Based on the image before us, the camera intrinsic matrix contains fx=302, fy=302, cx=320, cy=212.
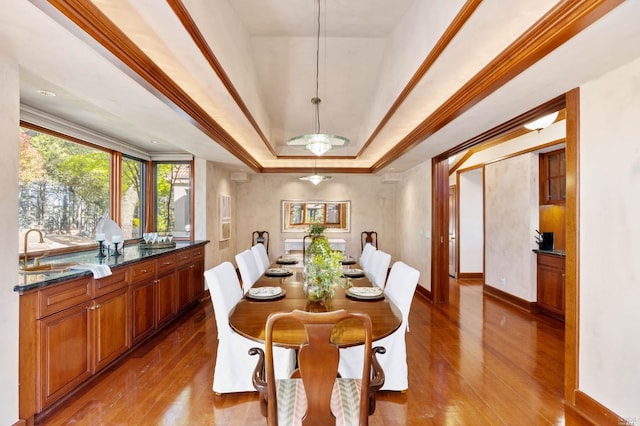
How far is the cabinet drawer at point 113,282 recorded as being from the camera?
2443 millimetres

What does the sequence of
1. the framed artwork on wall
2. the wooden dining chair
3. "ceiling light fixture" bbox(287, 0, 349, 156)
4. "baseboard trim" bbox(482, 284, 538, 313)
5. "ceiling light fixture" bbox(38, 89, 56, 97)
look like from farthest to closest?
the framed artwork on wall
"baseboard trim" bbox(482, 284, 538, 313)
"ceiling light fixture" bbox(287, 0, 349, 156)
"ceiling light fixture" bbox(38, 89, 56, 97)
the wooden dining chair

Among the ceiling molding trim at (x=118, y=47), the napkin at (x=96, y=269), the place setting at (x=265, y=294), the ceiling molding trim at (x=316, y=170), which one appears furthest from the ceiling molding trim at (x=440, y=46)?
the ceiling molding trim at (x=316, y=170)

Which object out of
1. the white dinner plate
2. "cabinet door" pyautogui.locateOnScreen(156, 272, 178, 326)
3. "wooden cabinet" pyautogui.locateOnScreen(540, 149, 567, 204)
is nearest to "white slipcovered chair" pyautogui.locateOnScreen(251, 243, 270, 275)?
"cabinet door" pyautogui.locateOnScreen(156, 272, 178, 326)

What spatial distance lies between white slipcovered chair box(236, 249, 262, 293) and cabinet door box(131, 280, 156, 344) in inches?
39.0

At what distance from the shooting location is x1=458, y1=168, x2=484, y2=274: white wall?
21.0 feet

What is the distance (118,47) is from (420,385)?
123 inches

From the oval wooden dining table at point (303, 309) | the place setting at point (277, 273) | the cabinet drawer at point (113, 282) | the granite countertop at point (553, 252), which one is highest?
the granite countertop at point (553, 252)

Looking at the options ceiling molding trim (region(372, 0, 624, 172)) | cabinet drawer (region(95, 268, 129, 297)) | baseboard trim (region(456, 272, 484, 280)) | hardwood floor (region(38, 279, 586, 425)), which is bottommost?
hardwood floor (region(38, 279, 586, 425))

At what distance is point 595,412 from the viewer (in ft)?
6.51

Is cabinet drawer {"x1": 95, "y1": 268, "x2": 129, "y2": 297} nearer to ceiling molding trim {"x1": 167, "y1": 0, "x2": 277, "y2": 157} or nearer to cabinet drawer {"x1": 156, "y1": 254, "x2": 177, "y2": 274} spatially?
cabinet drawer {"x1": 156, "y1": 254, "x2": 177, "y2": 274}

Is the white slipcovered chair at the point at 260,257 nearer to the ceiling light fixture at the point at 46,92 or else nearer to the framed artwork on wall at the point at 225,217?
the framed artwork on wall at the point at 225,217

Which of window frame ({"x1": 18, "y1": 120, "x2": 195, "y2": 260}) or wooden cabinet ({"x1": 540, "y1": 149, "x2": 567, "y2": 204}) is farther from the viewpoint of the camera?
wooden cabinet ({"x1": 540, "y1": 149, "x2": 567, "y2": 204})

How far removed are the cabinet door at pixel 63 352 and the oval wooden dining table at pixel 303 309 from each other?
1.21 metres

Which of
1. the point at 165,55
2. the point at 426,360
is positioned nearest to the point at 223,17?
the point at 165,55
